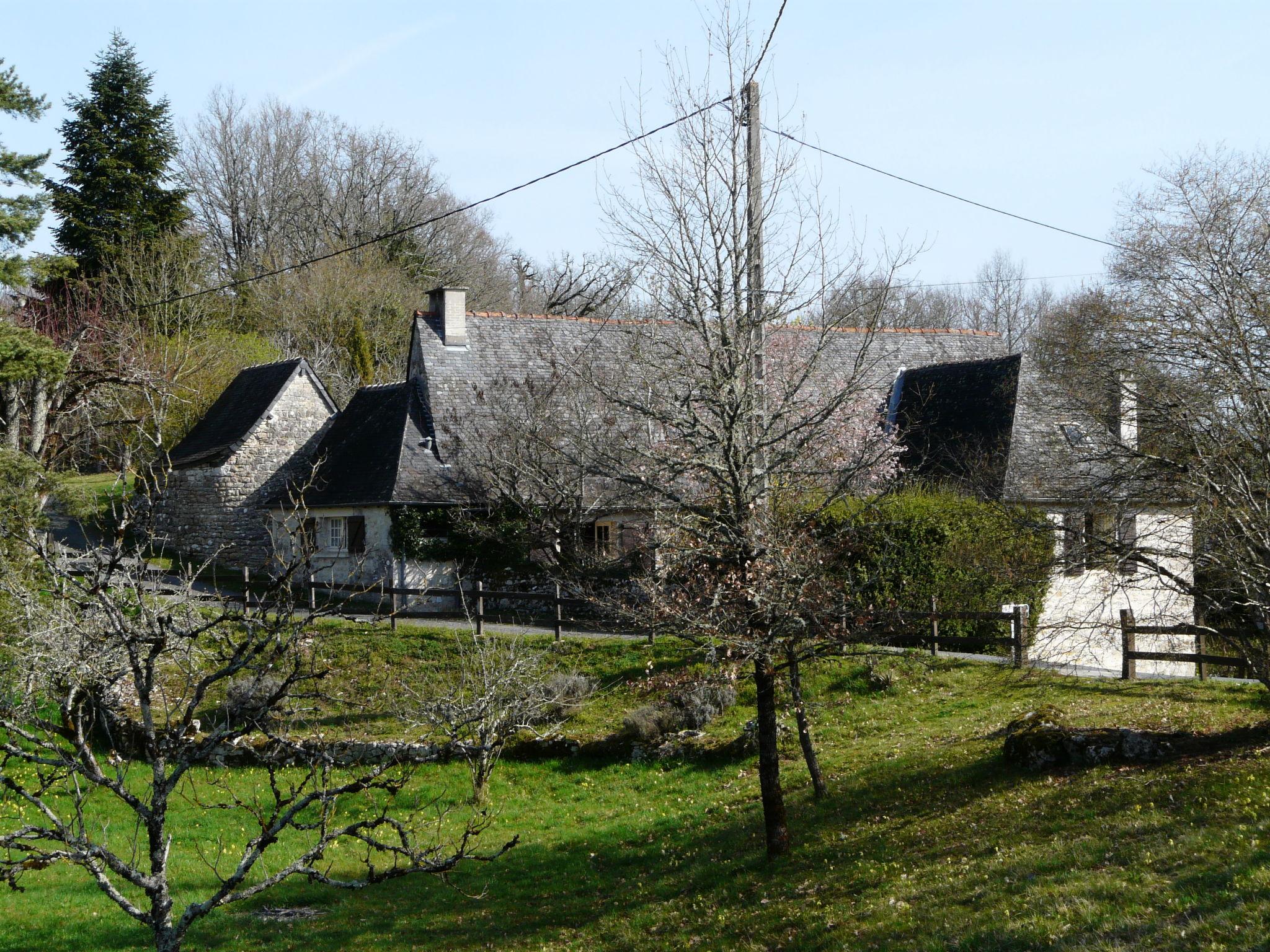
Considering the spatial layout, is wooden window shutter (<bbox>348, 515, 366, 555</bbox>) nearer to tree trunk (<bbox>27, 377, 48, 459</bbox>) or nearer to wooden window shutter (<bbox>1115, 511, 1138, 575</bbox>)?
tree trunk (<bbox>27, 377, 48, 459</bbox>)

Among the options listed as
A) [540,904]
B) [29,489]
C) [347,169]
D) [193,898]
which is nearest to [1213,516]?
[540,904]

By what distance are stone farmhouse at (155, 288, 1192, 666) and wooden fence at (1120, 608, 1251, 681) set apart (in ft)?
8.18

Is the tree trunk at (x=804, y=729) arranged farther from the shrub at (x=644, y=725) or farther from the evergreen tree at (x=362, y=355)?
the evergreen tree at (x=362, y=355)

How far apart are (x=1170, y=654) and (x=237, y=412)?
83.7 ft

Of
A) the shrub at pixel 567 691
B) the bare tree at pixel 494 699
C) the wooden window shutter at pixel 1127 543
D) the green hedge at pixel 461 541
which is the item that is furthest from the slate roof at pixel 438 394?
the wooden window shutter at pixel 1127 543

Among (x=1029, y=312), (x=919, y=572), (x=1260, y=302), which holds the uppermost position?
(x=1029, y=312)

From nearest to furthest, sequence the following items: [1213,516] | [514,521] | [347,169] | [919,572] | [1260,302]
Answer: [1213,516] → [1260,302] → [919,572] → [514,521] → [347,169]

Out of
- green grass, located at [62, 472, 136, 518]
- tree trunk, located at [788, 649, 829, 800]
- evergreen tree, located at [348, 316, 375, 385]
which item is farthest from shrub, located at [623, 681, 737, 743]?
evergreen tree, located at [348, 316, 375, 385]

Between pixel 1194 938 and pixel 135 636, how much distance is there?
20.5 ft

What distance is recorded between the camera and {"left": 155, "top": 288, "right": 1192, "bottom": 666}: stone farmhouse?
72.9ft

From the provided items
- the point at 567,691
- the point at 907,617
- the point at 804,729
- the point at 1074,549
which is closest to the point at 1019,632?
the point at 907,617

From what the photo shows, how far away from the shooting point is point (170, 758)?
47.5 feet

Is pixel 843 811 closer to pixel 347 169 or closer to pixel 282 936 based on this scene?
pixel 282 936

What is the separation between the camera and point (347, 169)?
164ft
